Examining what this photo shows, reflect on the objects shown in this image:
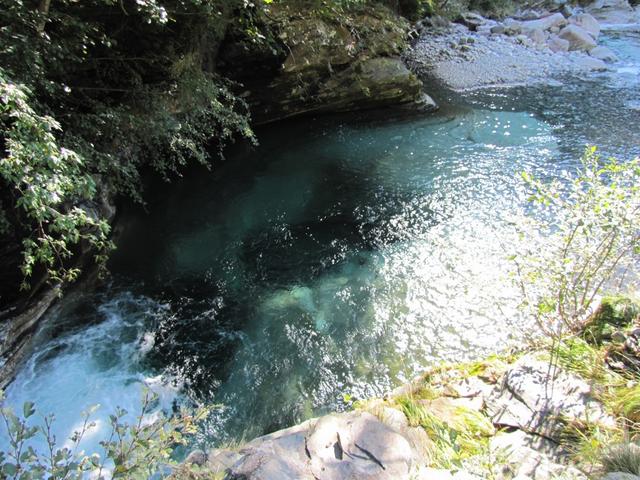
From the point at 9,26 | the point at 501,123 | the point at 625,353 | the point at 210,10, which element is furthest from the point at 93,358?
the point at 501,123

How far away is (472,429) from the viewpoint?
398 cm

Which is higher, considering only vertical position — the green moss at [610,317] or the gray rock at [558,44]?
the green moss at [610,317]

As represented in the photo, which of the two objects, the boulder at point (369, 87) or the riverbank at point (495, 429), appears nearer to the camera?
the riverbank at point (495, 429)

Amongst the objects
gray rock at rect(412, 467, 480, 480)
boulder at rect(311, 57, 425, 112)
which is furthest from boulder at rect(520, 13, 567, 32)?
gray rock at rect(412, 467, 480, 480)

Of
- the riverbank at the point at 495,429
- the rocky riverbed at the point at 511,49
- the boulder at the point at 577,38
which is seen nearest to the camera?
the riverbank at the point at 495,429

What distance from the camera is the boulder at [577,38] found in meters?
15.9

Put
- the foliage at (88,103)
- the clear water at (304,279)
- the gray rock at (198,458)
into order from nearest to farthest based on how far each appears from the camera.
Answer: the gray rock at (198,458) < the foliage at (88,103) < the clear water at (304,279)

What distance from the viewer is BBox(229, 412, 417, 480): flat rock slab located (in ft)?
11.4

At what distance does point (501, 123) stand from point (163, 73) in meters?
8.41

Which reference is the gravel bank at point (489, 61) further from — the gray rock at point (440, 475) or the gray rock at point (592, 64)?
the gray rock at point (440, 475)

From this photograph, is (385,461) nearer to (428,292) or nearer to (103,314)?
(428,292)

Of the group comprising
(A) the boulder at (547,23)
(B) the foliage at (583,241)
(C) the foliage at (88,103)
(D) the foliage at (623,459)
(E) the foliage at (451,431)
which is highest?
(C) the foliage at (88,103)

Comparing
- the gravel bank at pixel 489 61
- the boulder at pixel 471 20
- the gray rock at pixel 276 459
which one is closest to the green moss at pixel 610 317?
the gray rock at pixel 276 459

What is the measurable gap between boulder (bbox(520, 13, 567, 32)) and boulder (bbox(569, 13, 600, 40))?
0.45 metres
